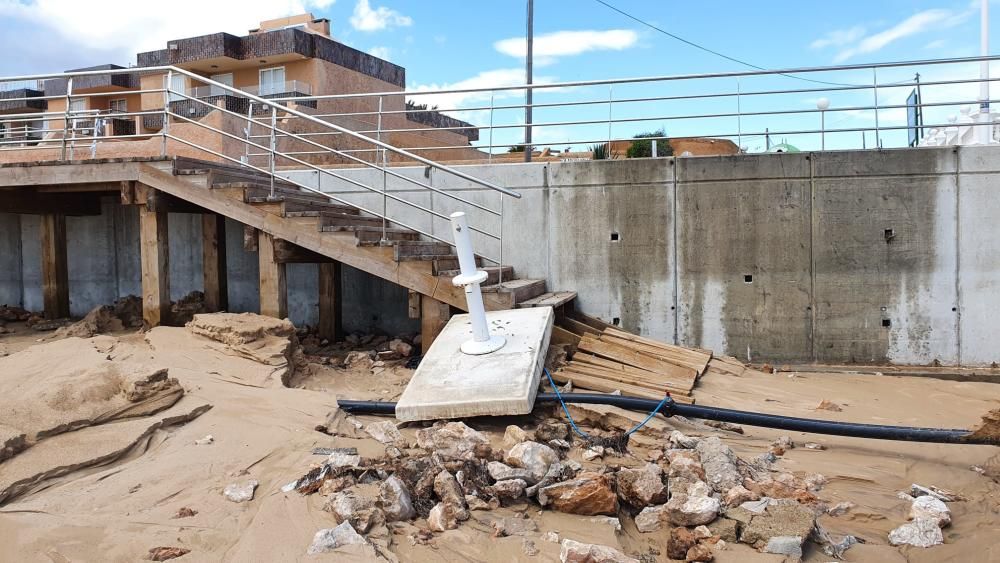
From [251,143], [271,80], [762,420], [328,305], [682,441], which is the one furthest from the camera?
[271,80]

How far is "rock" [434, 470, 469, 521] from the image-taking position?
4.36 metres

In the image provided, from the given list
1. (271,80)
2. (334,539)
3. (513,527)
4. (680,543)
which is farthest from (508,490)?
(271,80)

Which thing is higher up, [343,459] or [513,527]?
[343,459]

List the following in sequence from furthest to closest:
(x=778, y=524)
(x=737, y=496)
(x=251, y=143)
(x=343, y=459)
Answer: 1. (x=251, y=143)
2. (x=343, y=459)
3. (x=737, y=496)
4. (x=778, y=524)

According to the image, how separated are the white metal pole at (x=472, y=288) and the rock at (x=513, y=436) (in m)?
1.27

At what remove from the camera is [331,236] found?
8.55 m

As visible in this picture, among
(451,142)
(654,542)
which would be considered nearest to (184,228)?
(654,542)

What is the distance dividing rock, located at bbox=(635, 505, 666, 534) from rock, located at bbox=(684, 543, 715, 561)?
0.41 m

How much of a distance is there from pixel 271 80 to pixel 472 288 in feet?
104

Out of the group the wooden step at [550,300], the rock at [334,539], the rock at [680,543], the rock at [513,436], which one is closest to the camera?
the rock at [334,539]

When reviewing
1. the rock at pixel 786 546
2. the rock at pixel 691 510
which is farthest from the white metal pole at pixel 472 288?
the rock at pixel 786 546

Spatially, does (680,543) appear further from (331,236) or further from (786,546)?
(331,236)

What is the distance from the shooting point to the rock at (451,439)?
5309 millimetres

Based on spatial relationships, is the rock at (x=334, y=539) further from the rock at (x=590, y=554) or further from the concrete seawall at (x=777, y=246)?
the concrete seawall at (x=777, y=246)
